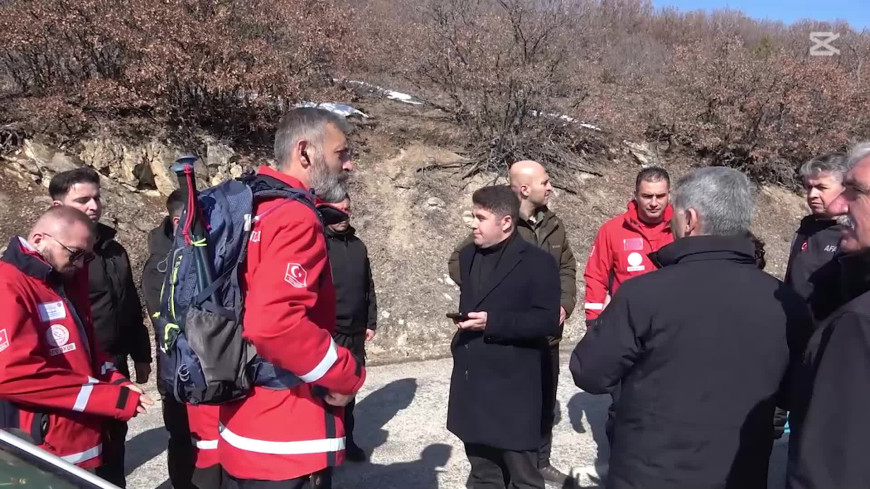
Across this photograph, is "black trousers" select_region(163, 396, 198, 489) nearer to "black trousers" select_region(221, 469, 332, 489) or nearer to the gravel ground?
the gravel ground

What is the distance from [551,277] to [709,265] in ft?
3.76

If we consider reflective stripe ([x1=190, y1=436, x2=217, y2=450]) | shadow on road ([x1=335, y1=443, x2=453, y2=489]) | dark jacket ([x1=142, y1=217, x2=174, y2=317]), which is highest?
dark jacket ([x1=142, y1=217, x2=174, y2=317])

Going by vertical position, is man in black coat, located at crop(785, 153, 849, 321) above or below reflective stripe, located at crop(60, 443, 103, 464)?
above

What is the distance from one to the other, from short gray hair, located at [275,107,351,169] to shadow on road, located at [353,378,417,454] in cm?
304

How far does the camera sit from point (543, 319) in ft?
10.6

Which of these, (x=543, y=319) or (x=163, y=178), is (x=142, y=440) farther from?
(x=163, y=178)

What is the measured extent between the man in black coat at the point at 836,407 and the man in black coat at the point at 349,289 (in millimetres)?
3116

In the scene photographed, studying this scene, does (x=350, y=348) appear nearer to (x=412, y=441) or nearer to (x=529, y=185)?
(x=412, y=441)

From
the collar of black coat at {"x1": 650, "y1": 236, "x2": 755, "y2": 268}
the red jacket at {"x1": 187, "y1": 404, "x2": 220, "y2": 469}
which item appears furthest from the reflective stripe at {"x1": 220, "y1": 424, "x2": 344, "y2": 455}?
the collar of black coat at {"x1": 650, "y1": 236, "x2": 755, "y2": 268}

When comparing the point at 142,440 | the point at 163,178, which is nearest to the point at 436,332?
the point at 142,440

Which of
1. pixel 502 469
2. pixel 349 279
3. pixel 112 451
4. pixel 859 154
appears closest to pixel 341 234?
pixel 349 279

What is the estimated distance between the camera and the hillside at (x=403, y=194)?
26.5 ft

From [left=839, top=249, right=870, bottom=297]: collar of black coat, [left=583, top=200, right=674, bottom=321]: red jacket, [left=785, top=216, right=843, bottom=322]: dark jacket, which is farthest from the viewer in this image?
[left=583, top=200, right=674, bottom=321]: red jacket

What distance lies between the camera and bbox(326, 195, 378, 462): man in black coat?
4395mm
